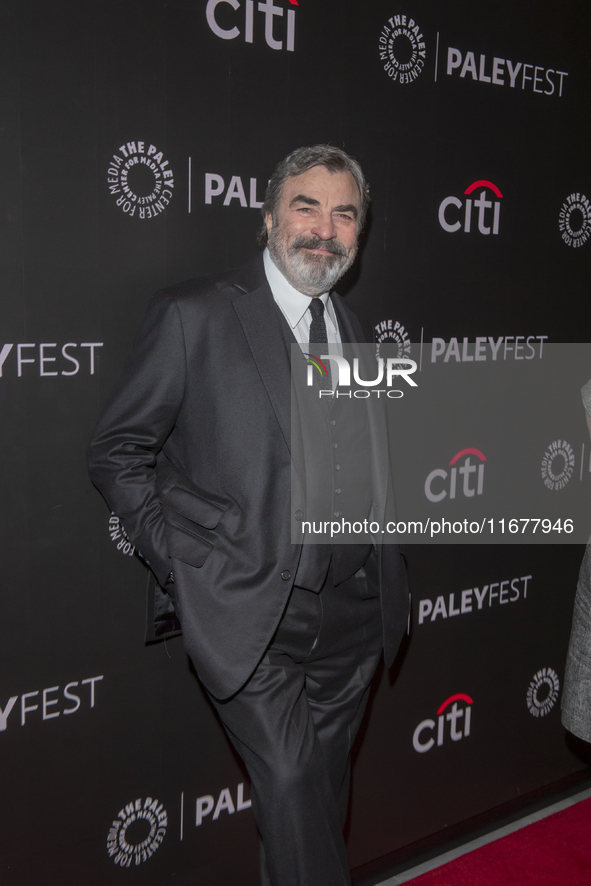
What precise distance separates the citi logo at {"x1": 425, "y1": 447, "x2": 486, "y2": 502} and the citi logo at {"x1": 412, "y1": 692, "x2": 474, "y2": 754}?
0.72 m

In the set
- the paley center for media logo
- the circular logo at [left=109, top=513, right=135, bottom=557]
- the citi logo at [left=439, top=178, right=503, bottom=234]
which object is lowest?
the circular logo at [left=109, top=513, right=135, bottom=557]

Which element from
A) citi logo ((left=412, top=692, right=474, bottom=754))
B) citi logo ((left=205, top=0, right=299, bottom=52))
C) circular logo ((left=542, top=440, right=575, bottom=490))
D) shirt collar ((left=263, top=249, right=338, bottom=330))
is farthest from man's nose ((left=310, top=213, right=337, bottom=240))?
citi logo ((left=412, top=692, right=474, bottom=754))

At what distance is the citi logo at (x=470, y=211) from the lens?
2.48 meters

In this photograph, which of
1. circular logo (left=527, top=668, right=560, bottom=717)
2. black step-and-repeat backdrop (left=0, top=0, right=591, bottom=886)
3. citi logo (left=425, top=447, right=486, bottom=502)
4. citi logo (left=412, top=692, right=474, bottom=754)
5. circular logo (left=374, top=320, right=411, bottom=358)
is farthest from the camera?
circular logo (left=527, top=668, right=560, bottom=717)

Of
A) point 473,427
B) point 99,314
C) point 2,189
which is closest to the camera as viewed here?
point 2,189

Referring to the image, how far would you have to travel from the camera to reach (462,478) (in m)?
2.64

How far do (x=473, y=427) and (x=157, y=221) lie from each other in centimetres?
125

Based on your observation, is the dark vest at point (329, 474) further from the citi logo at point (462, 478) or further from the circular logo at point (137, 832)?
the circular logo at point (137, 832)

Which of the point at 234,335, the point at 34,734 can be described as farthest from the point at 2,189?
the point at 34,734

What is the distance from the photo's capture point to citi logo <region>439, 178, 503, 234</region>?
8.13 feet

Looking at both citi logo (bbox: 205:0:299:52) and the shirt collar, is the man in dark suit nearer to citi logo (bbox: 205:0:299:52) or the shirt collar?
the shirt collar

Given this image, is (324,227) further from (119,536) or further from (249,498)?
(119,536)

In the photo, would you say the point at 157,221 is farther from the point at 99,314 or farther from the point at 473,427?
the point at 473,427

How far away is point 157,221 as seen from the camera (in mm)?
1972
